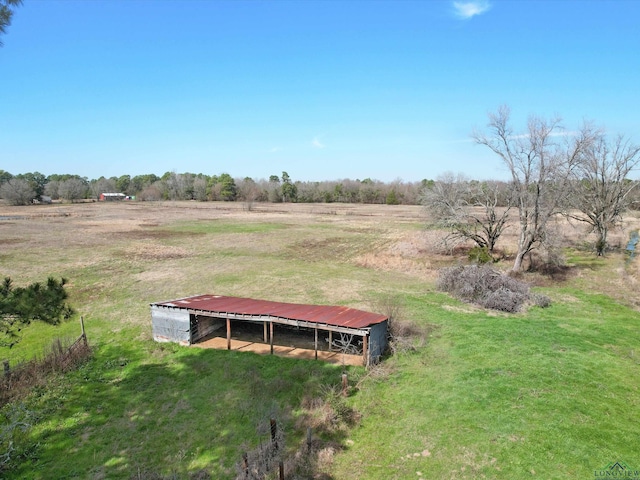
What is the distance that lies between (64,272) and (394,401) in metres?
27.2

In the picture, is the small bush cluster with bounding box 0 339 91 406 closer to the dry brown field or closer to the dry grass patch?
the dry brown field

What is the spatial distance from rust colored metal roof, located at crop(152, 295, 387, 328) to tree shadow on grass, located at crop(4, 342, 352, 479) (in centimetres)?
173

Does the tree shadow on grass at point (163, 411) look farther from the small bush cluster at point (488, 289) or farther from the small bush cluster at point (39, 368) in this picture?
the small bush cluster at point (488, 289)

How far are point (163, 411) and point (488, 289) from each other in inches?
697

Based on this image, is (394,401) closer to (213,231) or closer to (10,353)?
(10,353)

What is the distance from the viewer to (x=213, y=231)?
52562 mm

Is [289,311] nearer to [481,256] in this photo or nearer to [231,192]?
[481,256]

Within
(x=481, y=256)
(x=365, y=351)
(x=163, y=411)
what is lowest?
(x=163, y=411)

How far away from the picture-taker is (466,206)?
3428 centimetres

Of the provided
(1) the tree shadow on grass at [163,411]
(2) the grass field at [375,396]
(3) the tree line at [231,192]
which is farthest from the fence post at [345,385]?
(3) the tree line at [231,192]

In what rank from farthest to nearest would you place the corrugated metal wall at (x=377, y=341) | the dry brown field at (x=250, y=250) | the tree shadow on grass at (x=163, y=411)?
the dry brown field at (x=250, y=250), the corrugated metal wall at (x=377, y=341), the tree shadow on grass at (x=163, y=411)

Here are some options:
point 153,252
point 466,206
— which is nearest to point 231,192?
point 153,252

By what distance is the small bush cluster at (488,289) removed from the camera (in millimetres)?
20631

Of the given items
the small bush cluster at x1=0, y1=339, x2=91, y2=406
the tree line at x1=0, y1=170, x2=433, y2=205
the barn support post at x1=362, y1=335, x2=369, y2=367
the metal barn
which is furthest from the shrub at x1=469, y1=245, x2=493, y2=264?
the tree line at x1=0, y1=170, x2=433, y2=205
